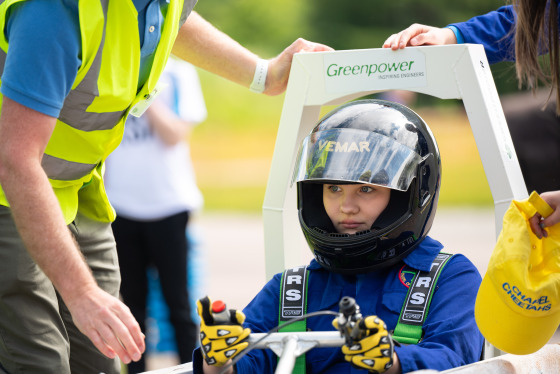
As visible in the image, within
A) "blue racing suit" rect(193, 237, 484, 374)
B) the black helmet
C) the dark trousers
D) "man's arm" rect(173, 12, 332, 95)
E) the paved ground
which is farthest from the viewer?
the paved ground

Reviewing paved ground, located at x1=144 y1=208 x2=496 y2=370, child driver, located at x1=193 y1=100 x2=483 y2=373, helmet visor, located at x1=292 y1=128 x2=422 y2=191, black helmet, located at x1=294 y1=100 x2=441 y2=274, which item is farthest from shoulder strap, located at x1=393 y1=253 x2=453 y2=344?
paved ground, located at x1=144 y1=208 x2=496 y2=370

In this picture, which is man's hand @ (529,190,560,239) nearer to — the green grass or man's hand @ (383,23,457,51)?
man's hand @ (383,23,457,51)

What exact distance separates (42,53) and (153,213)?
2.67 m

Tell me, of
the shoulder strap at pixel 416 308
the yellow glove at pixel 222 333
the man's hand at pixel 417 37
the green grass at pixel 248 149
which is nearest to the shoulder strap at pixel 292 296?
the shoulder strap at pixel 416 308

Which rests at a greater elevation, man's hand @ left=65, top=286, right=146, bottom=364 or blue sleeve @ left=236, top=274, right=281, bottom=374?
man's hand @ left=65, top=286, right=146, bottom=364

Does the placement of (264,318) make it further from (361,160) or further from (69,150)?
(69,150)

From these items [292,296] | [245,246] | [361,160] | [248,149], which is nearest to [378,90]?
[361,160]

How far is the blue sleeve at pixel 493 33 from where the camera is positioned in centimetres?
335

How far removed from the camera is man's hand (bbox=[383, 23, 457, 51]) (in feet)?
10.5

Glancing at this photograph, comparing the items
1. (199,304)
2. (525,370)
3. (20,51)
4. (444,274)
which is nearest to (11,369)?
(199,304)

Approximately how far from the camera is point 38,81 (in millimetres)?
2330

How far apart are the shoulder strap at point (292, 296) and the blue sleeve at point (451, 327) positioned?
0.40 m

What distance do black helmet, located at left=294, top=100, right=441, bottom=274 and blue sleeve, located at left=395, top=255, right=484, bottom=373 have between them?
0.61 feet

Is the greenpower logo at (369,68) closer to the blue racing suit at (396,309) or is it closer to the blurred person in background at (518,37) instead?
the blurred person in background at (518,37)
